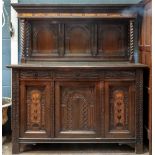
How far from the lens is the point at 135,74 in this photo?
148 inches

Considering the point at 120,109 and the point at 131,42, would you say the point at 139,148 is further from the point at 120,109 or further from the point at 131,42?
the point at 131,42

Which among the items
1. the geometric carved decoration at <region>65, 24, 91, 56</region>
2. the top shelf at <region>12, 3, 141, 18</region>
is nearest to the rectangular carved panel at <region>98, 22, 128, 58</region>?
the geometric carved decoration at <region>65, 24, 91, 56</region>

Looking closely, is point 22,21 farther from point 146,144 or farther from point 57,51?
point 146,144

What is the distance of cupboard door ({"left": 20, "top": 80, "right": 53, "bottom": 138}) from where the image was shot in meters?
3.78

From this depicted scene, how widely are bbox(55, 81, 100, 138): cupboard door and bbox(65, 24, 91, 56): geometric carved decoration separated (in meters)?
0.73

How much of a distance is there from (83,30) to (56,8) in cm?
51

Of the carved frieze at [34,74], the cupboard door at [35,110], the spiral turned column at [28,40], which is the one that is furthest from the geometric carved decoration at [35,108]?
the spiral turned column at [28,40]

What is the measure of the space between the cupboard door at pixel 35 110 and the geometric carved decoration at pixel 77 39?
83 cm

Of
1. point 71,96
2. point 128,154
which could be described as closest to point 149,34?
point 71,96

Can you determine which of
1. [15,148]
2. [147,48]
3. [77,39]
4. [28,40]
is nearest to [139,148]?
[147,48]

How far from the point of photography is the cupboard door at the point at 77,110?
149 inches

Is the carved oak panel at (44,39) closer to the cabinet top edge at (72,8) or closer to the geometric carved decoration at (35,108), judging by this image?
the cabinet top edge at (72,8)

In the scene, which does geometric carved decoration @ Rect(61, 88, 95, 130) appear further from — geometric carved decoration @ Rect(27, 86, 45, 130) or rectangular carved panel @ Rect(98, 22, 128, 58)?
rectangular carved panel @ Rect(98, 22, 128, 58)

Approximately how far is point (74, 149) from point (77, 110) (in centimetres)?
54
